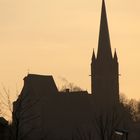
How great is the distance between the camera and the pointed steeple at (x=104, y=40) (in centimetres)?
14650

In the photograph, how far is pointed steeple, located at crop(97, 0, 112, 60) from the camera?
481 feet

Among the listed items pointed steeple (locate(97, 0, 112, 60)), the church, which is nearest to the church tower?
pointed steeple (locate(97, 0, 112, 60))

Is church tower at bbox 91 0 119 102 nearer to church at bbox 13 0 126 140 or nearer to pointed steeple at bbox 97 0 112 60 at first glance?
pointed steeple at bbox 97 0 112 60

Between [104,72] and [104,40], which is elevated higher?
[104,40]

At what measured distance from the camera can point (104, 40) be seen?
147 m

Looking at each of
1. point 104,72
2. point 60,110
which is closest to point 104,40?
point 104,72

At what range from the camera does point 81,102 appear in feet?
402

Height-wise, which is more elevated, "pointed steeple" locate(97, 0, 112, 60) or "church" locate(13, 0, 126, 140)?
"pointed steeple" locate(97, 0, 112, 60)

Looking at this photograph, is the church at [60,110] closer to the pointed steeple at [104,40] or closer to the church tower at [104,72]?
the church tower at [104,72]

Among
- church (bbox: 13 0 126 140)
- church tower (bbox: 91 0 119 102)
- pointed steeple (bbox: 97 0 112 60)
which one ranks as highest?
pointed steeple (bbox: 97 0 112 60)

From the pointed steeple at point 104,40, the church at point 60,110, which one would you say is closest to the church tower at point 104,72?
the pointed steeple at point 104,40

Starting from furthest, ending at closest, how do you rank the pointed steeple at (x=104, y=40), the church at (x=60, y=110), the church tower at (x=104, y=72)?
the church tower at (x=104, y=72)
the pointed steeple at (x=104, y=40)
the church at (x=60, y=110)

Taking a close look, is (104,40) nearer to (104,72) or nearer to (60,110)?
(104,72)

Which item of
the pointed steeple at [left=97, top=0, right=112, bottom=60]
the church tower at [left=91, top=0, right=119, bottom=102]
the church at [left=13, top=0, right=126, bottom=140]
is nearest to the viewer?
the church at [left=13, top=0, right=126, bottom=140]
